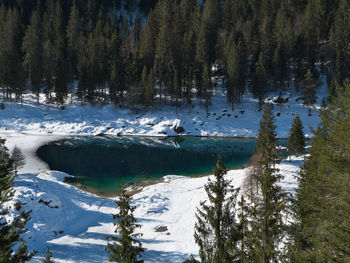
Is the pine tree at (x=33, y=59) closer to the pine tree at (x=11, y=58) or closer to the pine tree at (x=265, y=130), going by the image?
the pine tree at (x=11, y=58)

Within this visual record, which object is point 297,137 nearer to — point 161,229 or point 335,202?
point 161,229

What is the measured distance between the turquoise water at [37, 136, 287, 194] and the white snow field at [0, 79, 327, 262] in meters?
3.79

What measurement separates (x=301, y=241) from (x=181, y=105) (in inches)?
2920

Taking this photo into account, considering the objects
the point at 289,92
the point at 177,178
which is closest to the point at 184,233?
the point at 177,178

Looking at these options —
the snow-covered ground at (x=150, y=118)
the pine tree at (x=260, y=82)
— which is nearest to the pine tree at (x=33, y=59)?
the snow-covered ground at (x=150, y=118)

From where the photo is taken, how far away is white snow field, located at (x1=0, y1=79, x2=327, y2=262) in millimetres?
21891

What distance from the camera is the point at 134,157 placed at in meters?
53.3

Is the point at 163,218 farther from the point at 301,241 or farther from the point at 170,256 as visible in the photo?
the point at 301,241

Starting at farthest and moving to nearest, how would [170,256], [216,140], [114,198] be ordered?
[216,140], [114,198], [170,256]

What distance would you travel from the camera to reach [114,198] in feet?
108

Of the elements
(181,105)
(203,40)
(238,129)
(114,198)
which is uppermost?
(203,40)

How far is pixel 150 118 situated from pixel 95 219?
53.5 meters

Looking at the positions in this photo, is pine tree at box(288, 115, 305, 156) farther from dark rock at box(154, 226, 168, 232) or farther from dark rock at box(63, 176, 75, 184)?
dark rock at box(63, 176, 75, 184)

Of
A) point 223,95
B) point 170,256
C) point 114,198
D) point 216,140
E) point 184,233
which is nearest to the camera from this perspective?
point 170,256
